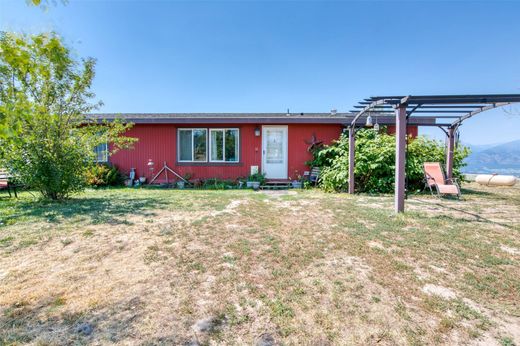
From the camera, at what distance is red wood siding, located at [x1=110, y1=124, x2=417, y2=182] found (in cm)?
935

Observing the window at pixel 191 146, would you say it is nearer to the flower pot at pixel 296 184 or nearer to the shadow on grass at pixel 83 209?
the shadow on grass at pixel 83 209

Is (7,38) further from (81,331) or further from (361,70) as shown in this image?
(361,70)

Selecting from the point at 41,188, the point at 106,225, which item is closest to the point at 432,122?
the point at 106,225

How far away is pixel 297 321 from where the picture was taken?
1.78 m

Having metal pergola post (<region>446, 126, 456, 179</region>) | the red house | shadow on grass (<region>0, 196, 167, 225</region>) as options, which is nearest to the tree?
shadow on grass (<region>0, 196, 167, 225</region>)

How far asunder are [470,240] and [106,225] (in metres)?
5.55

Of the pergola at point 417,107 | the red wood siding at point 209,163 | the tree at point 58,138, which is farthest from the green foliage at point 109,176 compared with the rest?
the pergola at point 417,107

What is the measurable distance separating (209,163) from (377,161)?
234 inches

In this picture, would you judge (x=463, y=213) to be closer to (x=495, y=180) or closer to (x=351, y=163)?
(x=351, y=163)

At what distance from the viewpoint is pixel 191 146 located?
9.62m

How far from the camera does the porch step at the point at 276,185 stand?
8789 mm

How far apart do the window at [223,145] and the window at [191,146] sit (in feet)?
1.04

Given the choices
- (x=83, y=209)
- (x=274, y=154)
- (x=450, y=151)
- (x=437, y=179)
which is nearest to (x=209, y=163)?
(x=274, y=154)

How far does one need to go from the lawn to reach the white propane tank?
5.99 meters
